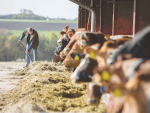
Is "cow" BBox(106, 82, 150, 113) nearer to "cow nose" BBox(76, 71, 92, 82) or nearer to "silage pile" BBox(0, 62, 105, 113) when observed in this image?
"cow nose" BBox(76, 71, 92, 82)

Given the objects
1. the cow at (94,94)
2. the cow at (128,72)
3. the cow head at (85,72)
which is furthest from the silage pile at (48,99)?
the cow at (128,72)

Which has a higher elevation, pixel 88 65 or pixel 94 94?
pixel 88 65

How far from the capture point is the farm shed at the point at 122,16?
16.5 ft

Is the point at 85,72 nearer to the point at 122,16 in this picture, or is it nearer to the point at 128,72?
the point at 128,72

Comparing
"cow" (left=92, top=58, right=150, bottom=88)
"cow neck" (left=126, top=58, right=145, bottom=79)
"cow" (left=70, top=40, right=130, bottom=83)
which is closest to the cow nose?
"cow" (left=70, top=40, right=130, bottom=83)

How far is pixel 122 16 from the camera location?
6.04 meters

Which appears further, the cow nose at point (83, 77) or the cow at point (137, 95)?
the cow nose at point (83, 77)

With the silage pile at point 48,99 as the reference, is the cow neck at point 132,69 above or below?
above

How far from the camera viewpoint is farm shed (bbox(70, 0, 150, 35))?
502cm

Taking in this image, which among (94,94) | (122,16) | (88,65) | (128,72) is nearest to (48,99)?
(94,94)

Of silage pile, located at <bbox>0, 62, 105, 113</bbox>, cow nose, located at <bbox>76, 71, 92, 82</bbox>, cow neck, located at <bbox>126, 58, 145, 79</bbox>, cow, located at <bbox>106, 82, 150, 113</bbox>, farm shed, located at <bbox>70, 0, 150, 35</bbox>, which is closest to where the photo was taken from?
cow, located at <bbox>106, 82, 150, 113</bbox>

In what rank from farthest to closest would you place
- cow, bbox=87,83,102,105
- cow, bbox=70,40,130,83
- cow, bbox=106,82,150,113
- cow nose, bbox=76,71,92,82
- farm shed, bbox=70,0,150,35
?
farm shed, bbox=70,0,150,35 < cow, bbox=87,83,102,105 < cow nose, bbox=76,71,92,82 < cow, bbox=70,40,130,83 < cow, bbox=106,82,150,113

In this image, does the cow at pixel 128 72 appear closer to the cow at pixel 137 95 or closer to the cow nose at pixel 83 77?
the cow at pixel 137 95

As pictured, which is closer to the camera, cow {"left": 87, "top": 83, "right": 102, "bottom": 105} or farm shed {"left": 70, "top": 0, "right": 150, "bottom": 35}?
cow {"left": 87, "top": 83, "right": 102, "bottom": 105}
